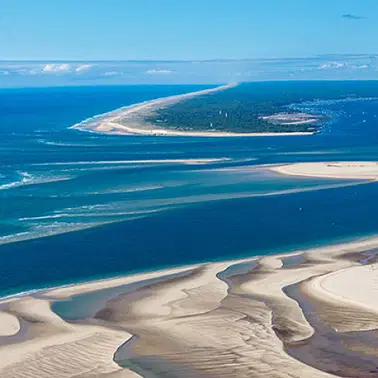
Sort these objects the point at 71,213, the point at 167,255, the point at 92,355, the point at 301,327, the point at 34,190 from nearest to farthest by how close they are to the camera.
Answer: the point at 92,355 → the point at 301,327 → the point at 167,255 → the point at 71,213 → the point at 34,190

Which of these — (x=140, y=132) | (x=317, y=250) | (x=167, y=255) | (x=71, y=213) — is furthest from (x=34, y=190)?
(x=140, y=132)

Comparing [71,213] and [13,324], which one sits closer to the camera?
[13,324]

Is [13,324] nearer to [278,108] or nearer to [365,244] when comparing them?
[365,244]

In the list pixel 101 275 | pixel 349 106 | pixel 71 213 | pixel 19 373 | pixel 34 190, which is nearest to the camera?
pixel 19 373

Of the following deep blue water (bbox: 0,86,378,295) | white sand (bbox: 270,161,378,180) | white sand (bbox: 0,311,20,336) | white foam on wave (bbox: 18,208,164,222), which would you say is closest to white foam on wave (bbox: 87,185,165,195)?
deep blue water (bbox: 0,86,378,295)

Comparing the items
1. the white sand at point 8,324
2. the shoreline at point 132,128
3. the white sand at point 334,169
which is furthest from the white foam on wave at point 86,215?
the shoreline at point 132,128

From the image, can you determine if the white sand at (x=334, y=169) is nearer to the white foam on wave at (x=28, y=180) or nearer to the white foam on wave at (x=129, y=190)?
the white foam on wave at (x=129, y=190)

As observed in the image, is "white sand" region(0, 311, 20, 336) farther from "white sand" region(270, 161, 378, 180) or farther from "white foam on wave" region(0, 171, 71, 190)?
"white sand" region(270, 161, 378, 180)

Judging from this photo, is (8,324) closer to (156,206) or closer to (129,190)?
(156,206)
